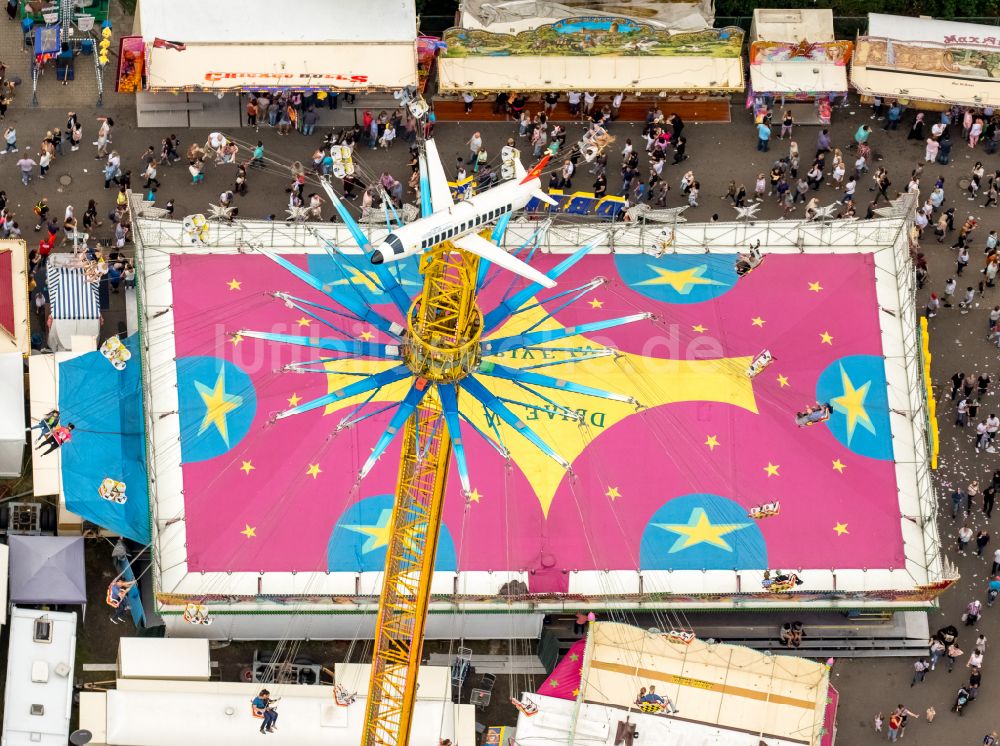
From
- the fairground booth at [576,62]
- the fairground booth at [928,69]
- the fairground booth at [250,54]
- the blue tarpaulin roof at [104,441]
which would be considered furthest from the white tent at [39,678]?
the fairground booth at [928,69]

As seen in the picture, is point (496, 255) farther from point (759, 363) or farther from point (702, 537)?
point (759, 363)

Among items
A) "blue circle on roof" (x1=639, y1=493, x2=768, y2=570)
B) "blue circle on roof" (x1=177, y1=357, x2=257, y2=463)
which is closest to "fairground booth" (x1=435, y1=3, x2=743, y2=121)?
"blue circle on roof" (x1=177, y1=357, x2=257, y2=463)

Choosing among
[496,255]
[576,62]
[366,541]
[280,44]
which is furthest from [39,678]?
[576,62]

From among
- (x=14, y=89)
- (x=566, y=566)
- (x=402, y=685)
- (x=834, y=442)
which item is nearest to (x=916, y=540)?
(x=834, y=442)

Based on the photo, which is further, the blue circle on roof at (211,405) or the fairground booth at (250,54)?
the fairground booth at (250,54)

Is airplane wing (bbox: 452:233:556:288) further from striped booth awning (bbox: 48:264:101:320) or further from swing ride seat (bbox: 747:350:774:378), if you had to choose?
striped booth awning (bbox: 48:264:101:320)

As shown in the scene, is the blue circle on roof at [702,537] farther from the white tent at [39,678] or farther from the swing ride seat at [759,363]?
the white tent at [39,678]
